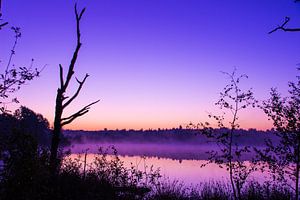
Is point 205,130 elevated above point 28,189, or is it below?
above

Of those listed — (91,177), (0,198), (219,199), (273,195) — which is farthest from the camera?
(91,177)

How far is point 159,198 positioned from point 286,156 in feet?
28.1

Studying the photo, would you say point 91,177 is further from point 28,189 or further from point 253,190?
point 28,189

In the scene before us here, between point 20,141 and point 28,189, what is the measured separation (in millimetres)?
1447

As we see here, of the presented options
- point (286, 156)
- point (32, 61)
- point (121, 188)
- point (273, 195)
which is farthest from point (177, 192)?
point (32, 61)

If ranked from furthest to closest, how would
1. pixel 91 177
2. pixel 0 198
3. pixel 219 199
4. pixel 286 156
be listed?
pixel 91 177
pixel 219 199
pixel 286 156
pixel 0 198

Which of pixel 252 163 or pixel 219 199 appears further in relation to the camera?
pixel 219 199

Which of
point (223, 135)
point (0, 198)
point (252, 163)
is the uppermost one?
point (223, 135)

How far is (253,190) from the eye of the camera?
19688mm

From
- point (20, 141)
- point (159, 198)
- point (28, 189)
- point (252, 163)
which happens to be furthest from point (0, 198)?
point (159, 198)

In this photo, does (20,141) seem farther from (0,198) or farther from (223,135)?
(223,135)

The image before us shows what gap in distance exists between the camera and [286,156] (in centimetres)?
1427

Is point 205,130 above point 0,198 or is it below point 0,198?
above

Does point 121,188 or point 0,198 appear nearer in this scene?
point 0,198
